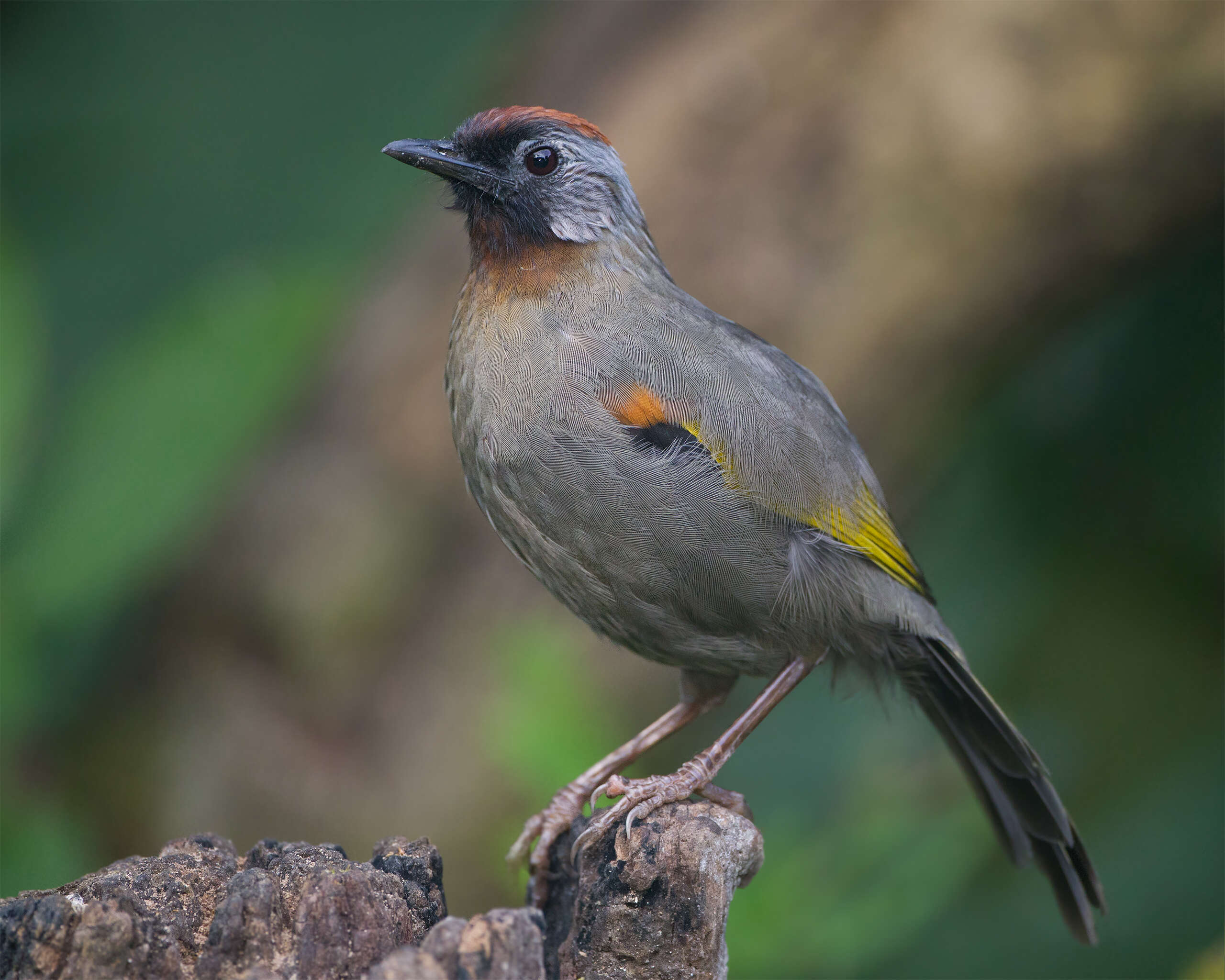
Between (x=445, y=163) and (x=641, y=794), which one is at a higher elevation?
(x=445, y=163)

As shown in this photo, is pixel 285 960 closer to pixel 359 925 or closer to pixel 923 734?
pixel 359 925

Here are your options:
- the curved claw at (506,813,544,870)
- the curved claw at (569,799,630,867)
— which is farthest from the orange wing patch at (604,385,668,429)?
the curved claw at (506,813,544,870)

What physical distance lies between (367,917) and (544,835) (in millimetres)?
1304

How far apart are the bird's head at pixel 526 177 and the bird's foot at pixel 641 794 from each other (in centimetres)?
156

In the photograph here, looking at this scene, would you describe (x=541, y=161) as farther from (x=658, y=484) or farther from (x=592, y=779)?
(x=592, y=779)

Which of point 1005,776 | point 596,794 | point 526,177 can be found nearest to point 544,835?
point 596,794

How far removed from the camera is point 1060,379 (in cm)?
589

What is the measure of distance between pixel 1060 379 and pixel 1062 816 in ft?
9.27

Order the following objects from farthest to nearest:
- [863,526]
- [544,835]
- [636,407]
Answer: [544,835] < [863,526] < [636,407]

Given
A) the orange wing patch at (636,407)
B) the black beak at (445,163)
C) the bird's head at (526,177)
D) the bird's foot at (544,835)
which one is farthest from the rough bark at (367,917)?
the black beak at (445,163)

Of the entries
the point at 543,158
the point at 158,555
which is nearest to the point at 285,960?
the point at 543,158

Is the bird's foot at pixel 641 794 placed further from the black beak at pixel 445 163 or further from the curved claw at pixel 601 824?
the black beak at pixel 445 163

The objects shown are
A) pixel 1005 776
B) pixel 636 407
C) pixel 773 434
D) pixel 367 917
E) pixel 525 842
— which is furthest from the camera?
pixel 1005 776

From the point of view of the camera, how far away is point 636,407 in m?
3.15
